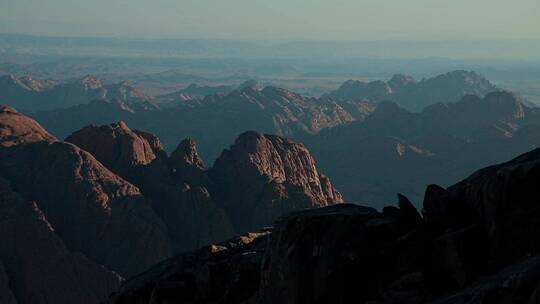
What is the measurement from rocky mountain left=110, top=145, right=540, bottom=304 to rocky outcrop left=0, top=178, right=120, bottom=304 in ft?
181

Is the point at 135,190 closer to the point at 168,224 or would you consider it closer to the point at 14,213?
the point at 168,224

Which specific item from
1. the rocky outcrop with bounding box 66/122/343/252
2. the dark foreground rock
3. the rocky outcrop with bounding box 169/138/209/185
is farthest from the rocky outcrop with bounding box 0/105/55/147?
the dark foreground rock

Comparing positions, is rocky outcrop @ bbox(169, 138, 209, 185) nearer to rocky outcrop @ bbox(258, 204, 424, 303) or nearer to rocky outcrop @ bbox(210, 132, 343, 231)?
rocky outcrop @ bbox(210, 132, 343, 231)

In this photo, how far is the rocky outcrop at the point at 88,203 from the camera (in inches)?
3583

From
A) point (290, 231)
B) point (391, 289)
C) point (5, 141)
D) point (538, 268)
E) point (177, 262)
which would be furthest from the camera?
point (5, 141)

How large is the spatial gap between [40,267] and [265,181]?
38.5m

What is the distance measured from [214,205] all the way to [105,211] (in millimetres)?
16356

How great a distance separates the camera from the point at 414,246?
2597 cm

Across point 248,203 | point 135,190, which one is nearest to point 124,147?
point 135,190

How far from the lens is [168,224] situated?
9862 cm

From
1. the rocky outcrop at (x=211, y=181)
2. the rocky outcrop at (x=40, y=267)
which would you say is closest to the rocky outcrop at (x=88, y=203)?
the rocky outcrop at (x=40, y=267)

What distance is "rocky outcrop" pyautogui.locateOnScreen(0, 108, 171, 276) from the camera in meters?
91.0

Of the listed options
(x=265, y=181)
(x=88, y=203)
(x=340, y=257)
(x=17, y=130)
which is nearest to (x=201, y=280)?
(x=340, y=257)

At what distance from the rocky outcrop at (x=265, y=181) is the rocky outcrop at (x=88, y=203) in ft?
52.5
